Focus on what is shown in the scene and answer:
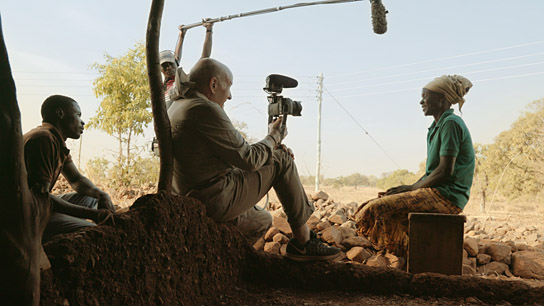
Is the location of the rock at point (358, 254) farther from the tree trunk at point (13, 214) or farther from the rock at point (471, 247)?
the tree trunk at point (13, 214)

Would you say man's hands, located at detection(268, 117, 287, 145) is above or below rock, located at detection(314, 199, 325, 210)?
above

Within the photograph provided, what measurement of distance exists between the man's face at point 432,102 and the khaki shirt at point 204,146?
1.49m

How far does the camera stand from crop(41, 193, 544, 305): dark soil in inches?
62.0

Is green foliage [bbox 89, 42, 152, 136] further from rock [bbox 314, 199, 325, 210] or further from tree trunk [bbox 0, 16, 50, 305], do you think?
tree trunk [bbox 0, 16, 50, 305]

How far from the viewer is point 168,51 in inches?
152

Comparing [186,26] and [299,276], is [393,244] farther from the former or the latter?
[186,26]

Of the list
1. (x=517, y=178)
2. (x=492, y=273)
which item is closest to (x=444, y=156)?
(x=492, y=273)

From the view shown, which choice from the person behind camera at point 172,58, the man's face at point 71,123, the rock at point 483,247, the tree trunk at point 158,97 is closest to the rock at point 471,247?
the rock at point 483,247

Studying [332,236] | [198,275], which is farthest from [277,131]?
[332,236]

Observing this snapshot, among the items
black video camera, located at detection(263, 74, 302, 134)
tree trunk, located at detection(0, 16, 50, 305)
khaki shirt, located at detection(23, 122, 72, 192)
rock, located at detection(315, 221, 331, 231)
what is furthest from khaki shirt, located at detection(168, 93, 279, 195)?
rock, located at detection(315, 221, 331, 231)

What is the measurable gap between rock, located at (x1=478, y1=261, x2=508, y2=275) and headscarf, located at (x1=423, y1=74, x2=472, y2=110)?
187cm

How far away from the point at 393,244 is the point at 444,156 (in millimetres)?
812

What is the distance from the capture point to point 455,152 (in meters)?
→ 3.08

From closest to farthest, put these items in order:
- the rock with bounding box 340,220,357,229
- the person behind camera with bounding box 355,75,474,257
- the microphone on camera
→ the person behind camera with bounding box 355,75,474,257 < the microphone on camera < the rock with bounding box 340,220,357,229
